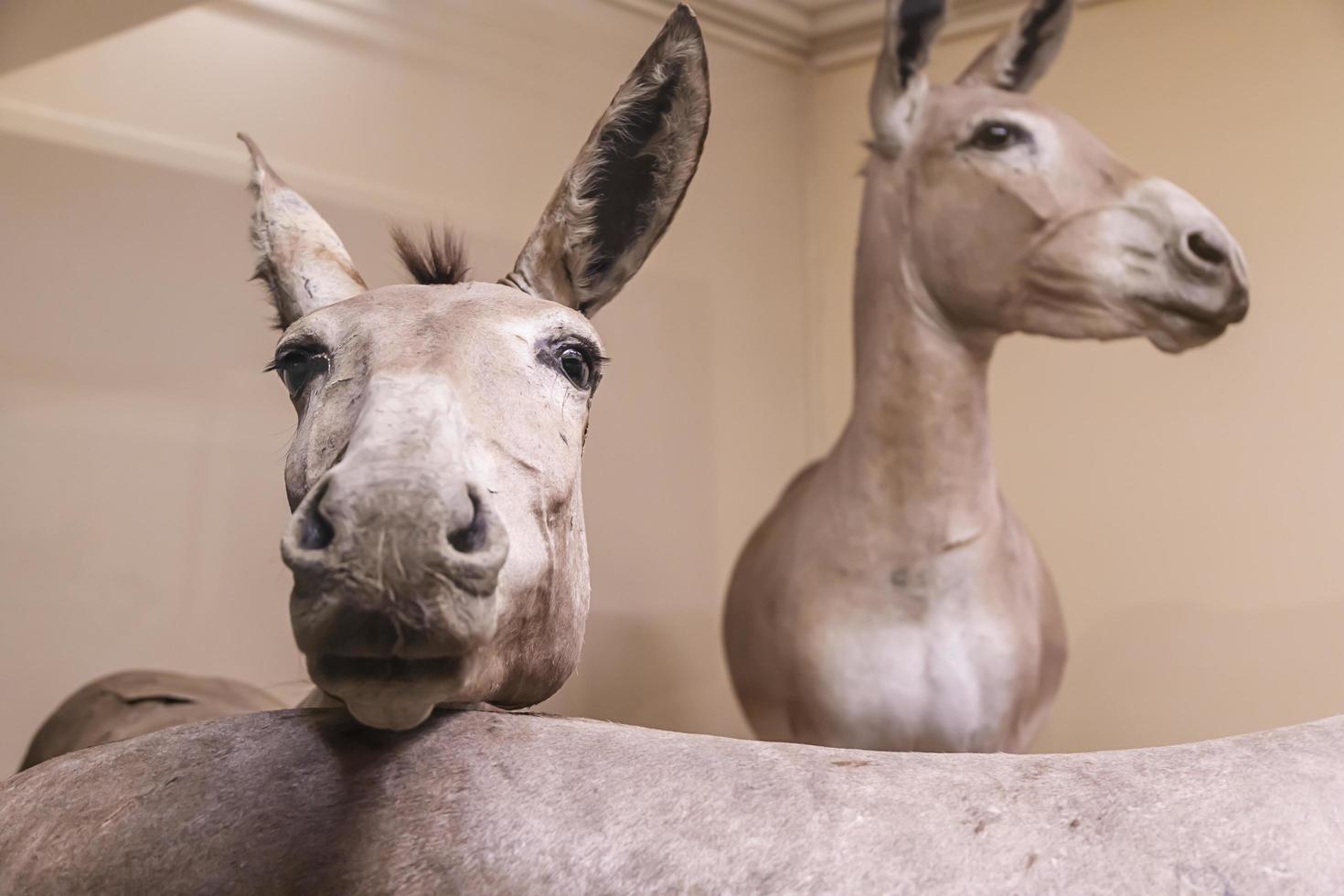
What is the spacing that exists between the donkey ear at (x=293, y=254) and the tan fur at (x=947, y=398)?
2.84 feet

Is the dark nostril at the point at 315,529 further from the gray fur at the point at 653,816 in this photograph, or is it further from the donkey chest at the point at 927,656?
the donkey chest at the point at 927,656

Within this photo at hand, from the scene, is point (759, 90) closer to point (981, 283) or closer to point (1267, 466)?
point (981, 283)

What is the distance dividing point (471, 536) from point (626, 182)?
1.86 ft

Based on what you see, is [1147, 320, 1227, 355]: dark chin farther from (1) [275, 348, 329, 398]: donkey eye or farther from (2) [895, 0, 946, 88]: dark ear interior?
(1) [275, 348, 329, 398]: donkey eye

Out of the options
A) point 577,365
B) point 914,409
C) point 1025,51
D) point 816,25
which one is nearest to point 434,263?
point 577,365

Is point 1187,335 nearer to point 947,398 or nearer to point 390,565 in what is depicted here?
point 947,398

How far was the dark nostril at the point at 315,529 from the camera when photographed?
2.13ft

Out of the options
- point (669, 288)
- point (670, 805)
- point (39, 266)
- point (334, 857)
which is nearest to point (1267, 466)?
point (669, 288)

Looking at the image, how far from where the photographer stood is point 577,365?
3.15ft

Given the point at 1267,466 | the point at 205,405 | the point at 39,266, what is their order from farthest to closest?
the point at 1267,466
the point at 205,405
the point at 39,266

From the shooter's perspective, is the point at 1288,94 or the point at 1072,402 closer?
the point at 1288,94

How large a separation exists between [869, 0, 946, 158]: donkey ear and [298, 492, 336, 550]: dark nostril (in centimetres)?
139

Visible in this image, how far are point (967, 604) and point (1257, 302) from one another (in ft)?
2.50

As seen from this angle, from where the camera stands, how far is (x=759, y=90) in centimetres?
263
